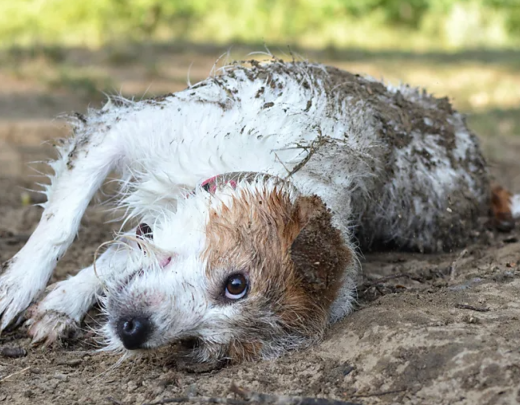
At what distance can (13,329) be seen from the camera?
392 centimetres

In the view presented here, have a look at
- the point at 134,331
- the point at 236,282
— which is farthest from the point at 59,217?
the point at 236,282

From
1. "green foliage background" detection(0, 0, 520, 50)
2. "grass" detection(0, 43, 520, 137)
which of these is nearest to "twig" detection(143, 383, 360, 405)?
"grass" detection(0, 43, 520, 137)

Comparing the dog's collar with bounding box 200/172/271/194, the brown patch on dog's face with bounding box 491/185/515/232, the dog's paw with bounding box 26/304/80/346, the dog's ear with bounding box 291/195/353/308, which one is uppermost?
the brown patch on dog's face with bounding box 491/185/515/232

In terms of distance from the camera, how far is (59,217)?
401cm

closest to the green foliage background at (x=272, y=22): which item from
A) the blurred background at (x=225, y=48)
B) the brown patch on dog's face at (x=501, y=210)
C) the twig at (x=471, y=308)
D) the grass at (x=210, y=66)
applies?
the blurred background at (x=225, y=48)

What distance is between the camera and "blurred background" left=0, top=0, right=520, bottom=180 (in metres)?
9.34

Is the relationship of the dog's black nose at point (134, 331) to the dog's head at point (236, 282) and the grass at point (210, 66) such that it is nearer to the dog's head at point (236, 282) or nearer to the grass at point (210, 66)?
the dog's head at point (236, 282)

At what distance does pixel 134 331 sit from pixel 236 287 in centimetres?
50

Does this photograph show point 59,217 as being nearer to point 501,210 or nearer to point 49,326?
point 49,326

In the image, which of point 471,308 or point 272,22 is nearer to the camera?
point 471,308

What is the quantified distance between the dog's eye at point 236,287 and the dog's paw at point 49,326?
1.10 m

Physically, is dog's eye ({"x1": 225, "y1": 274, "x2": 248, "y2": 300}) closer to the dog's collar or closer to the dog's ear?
the dog's ear

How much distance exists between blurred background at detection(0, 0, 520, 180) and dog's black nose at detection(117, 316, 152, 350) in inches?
167

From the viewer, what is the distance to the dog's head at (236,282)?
10.5ft
